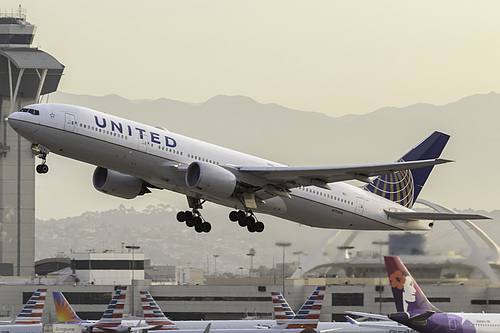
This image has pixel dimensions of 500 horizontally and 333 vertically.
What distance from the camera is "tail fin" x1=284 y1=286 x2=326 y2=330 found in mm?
55750

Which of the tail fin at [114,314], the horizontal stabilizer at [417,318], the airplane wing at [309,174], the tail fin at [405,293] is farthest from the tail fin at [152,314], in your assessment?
the airplane wing at [309,174]

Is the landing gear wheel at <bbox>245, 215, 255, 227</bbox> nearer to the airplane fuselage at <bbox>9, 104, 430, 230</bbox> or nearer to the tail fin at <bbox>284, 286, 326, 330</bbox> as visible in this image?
the airplane fuselage at <bbox>9, 104, 430, 230</bbox>

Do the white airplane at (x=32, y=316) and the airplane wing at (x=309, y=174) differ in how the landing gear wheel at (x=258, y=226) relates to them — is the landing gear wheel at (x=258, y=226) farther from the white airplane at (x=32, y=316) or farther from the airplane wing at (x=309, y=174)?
the white airplane at (x=32, y=316)

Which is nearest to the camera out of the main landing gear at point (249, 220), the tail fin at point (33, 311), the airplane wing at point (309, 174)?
the airplane wing at point (309, 174)

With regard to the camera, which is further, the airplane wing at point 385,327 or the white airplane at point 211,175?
the airplane wing at point 385,327

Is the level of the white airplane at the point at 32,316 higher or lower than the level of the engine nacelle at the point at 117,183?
lower

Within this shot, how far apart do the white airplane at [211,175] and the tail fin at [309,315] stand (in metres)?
5.91

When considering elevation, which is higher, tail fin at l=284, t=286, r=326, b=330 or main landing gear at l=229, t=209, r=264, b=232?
main landing gear at l=229, t=209, r=264, b=232

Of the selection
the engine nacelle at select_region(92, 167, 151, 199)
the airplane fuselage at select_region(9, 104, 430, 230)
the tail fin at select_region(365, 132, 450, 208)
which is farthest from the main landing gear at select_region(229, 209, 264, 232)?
the tail fin at select_region(365, 132, 450, 208)

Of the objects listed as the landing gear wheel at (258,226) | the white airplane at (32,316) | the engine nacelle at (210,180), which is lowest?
the white airplane at (32,316)

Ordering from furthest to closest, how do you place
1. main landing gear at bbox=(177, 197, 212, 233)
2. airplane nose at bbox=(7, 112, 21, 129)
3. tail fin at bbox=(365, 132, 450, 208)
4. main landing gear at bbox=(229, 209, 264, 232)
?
tail fin at bbox=(365, 132, 450, 208), main landing gear at bbox=(177, 197, 212, 233), main landing gear at bbox=(229, 209, 264, 232), airplane nose at bbox=(7, 112, 21, 129)

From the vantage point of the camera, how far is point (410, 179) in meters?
56.2

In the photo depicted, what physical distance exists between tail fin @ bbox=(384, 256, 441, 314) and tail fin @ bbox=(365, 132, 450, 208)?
3680 millimetres

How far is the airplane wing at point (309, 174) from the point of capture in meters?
44.7
